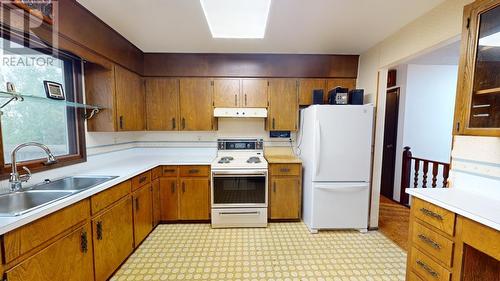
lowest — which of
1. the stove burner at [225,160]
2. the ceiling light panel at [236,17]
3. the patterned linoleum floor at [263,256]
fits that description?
the patterned linoleum floor at [263,256]

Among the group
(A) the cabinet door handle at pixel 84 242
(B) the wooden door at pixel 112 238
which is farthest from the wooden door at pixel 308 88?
(A) the cabinet door handle at pixel 84 242

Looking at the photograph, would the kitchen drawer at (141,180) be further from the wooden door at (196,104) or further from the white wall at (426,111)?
the white wall at (426,111)

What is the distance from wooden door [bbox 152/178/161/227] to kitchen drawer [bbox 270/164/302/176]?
1540mm

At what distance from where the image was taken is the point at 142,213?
7.60 ft

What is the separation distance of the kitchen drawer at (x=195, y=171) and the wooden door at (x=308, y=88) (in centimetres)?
170

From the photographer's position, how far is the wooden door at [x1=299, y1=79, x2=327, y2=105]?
302cm

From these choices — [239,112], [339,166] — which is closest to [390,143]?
[339,166]

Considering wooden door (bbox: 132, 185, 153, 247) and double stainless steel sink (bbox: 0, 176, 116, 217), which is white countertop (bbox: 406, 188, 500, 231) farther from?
wooden door (bbox: 132, 185, 153, 247)

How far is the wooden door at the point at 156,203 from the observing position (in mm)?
2619

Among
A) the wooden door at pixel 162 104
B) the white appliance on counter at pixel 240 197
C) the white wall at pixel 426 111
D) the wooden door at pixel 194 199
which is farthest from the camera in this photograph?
the white wall at pixel 426 111

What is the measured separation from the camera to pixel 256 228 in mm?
2717

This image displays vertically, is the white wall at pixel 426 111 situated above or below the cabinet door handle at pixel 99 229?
above

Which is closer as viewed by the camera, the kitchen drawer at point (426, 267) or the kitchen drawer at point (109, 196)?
the kitchen drawer at point (426, 267)

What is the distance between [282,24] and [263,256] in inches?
96.0
